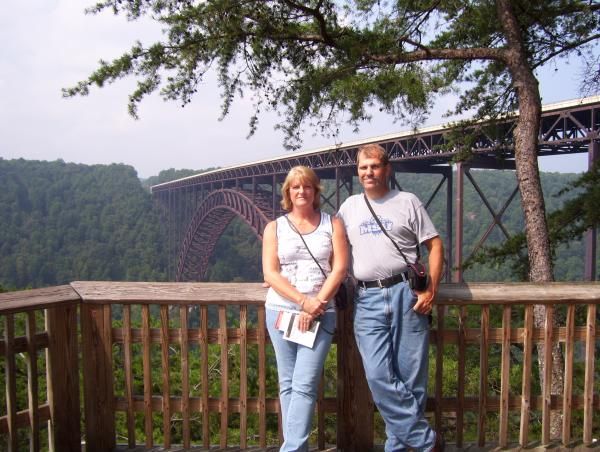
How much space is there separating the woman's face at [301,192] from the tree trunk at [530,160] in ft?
11.2

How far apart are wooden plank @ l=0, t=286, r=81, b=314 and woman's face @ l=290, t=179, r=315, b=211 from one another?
3.50 feet

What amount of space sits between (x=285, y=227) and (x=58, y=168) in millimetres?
77506

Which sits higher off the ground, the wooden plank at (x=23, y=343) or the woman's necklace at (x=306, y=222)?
the woman's necklace at (x=306, y=222)

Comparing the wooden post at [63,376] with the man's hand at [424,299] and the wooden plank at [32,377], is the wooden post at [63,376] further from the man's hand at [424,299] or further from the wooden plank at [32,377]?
the man's hand at [424,299]

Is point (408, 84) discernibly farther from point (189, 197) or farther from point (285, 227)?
point (189, 197)

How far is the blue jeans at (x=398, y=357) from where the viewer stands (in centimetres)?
200

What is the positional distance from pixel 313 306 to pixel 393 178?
10791 millimetres

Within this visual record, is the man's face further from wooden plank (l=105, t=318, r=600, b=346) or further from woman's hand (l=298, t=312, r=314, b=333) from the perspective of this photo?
wooden plank (l=105, t=318, r=600, b=346)

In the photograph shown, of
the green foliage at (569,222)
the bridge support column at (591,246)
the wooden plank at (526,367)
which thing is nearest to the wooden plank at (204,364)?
the wooden plank at (526,367)

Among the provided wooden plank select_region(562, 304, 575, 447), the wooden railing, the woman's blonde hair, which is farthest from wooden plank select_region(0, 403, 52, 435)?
wooden plank select_region(562, 304, 575, 447)

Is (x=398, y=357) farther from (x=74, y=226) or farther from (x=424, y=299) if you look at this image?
(x=74, y=226)

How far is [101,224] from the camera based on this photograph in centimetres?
6041

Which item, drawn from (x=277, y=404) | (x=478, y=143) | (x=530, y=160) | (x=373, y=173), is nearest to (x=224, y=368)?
(x=277, y=404)

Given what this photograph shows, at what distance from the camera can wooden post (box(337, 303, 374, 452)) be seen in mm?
2262
